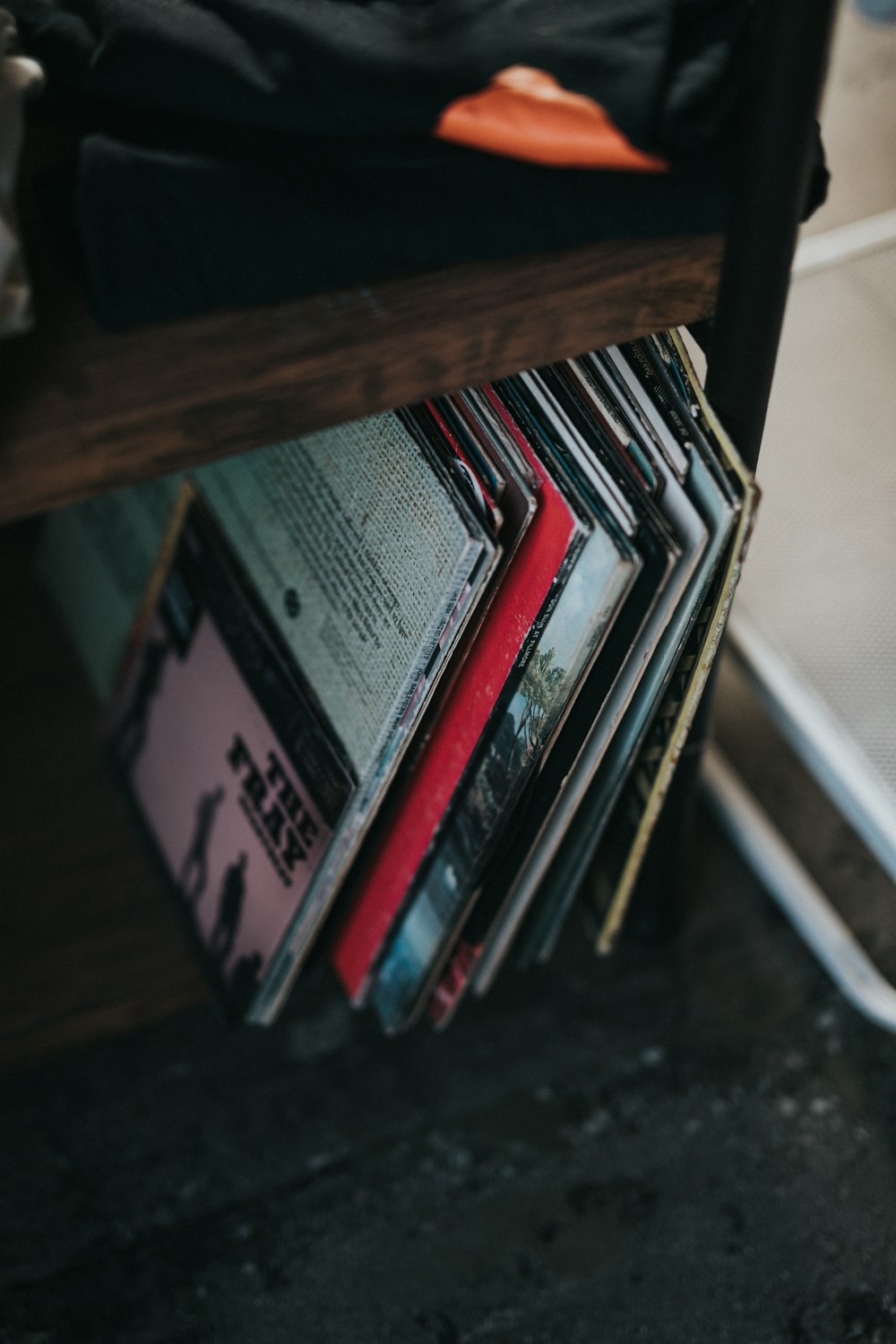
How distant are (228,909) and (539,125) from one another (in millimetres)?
653

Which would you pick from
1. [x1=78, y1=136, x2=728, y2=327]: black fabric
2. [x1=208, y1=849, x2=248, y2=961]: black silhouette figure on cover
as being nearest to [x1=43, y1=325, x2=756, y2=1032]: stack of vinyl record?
[x1=208, y1=849, x2=248, y2=961]: black silhouette figure on cover

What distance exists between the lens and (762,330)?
1.95 feet

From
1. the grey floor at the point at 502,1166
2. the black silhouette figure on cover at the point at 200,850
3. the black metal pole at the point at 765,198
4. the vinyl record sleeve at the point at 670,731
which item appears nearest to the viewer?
the black metal pole at the point at 765,198

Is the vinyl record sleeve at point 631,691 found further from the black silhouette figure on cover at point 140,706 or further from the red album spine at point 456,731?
the black silhouette figure on cover at point 140,706

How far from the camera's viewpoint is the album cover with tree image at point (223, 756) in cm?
86

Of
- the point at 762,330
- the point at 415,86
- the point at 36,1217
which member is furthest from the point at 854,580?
the point at 36,1217

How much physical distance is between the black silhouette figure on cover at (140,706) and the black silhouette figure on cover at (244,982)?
223 millimetres

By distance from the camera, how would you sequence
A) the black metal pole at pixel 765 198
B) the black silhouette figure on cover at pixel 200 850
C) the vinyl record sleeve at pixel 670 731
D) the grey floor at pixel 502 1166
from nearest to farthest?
the black metal pole at pixel 765 198, the vinyl record sleeve at pixel 670 731, the grey floor at pixel 502 1166, the black silhouette figure on cover at pixel 200 850

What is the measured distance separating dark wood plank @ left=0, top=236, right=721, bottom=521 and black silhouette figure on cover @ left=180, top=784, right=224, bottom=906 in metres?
0.47

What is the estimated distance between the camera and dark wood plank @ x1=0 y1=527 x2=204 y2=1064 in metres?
0.97

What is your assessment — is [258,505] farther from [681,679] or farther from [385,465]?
[681,679]

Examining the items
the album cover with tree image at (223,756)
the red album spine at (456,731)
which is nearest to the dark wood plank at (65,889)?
the album cover with tree image at (223,756)

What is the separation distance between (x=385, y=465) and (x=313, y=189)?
212 millimetres

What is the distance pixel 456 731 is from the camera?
76 centimetres
